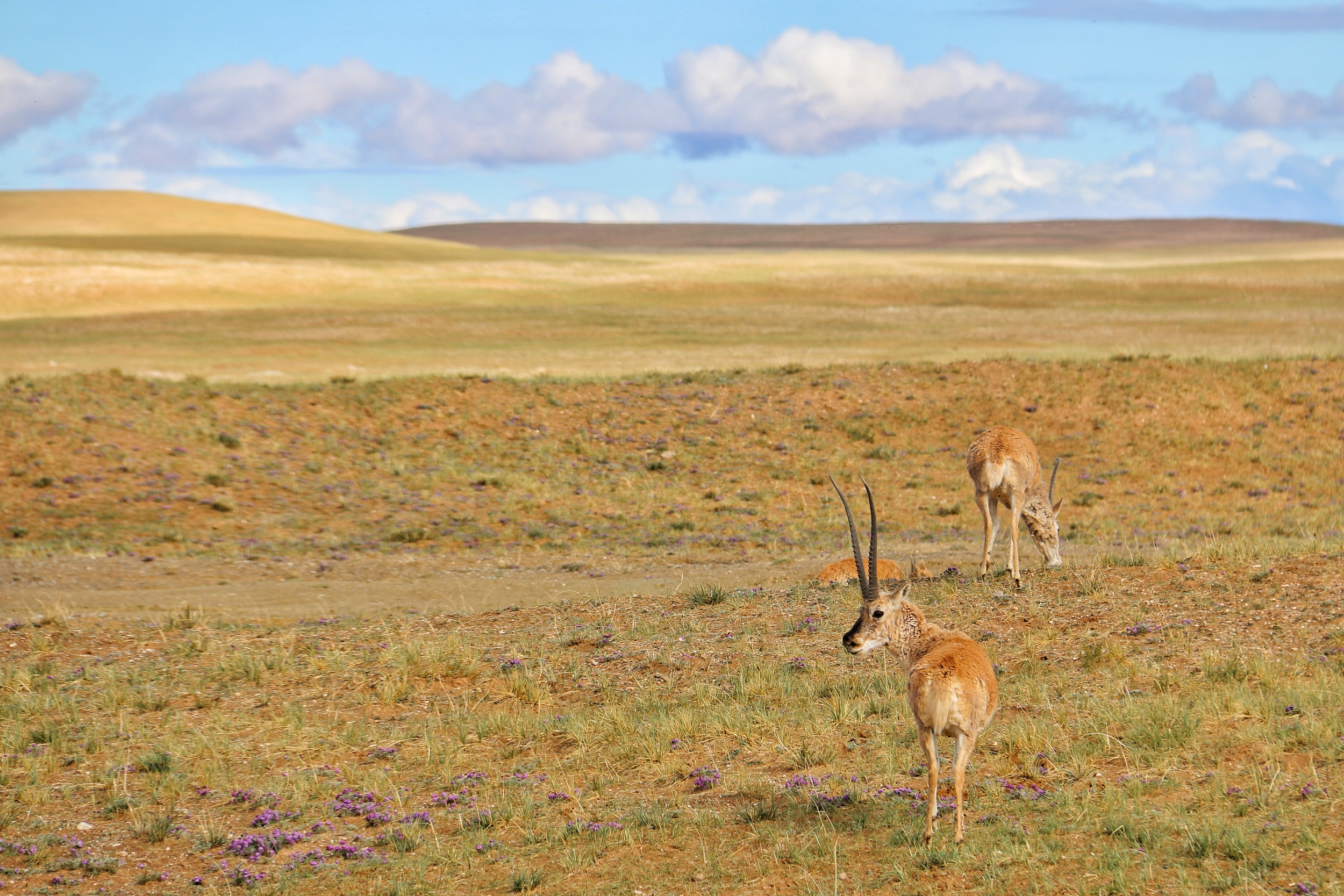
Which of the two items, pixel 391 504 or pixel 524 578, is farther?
pixel 391 504

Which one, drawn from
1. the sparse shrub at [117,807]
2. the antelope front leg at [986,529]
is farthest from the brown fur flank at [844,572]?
the sparse shrub at [117,807]

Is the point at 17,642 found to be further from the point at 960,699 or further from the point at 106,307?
the point at 106,307

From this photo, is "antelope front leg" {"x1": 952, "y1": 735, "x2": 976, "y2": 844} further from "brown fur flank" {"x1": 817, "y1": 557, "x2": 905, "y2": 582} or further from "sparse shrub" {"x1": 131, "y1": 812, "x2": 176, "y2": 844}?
"brown fur flank" {"x1": 817, "y1": 557, "x2": 905, "y2": 582}

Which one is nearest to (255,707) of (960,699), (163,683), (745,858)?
(163,683)

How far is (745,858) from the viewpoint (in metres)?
8.55

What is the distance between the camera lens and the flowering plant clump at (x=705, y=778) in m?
10.1

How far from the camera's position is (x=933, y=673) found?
27.1 ft

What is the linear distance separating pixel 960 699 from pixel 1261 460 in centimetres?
2818

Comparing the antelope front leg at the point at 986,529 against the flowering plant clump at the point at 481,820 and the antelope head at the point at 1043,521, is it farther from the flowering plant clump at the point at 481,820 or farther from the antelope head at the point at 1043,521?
the flowering plant clump at the point at 481,820

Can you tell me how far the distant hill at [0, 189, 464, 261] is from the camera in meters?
104

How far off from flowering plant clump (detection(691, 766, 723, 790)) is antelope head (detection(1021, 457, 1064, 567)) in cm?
869

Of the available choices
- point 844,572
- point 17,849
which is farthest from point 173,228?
point 17,849

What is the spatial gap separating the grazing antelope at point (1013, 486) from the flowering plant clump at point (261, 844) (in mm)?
10214

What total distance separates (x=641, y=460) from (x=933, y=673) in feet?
84.3
